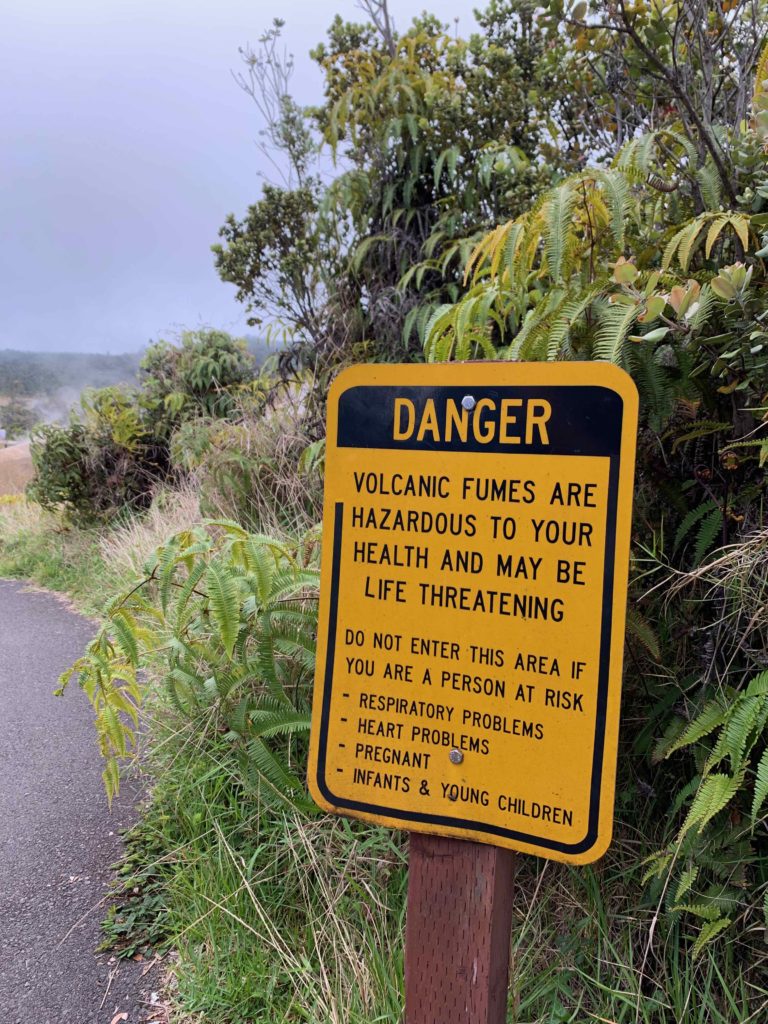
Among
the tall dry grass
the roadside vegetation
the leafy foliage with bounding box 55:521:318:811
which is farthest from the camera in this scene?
the tall dry grass

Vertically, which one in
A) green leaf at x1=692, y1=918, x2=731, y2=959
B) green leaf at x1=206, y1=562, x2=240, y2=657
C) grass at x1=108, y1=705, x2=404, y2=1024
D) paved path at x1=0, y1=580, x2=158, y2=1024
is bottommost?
paved path at x1=0, y1=580, x2=158, y2=1024

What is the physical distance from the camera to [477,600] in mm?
1406

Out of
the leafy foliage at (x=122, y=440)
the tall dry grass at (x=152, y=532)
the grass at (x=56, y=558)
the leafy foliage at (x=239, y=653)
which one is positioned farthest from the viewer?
the leafy foliage at (x=122, y=440)

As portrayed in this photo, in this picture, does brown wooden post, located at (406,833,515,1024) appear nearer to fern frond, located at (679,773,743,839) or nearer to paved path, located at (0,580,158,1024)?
fern frond, located at (679,773,743,839)

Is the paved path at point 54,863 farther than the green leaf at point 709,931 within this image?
Yes

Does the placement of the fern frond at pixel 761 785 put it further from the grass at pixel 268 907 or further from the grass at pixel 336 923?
the grass at pixel 268 907

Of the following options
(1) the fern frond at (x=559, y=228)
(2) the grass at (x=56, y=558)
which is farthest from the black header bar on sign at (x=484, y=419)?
(2) the grass at (x=56, y=558)

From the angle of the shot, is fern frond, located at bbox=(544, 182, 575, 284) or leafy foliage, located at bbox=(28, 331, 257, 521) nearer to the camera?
fern frond, located at bbox=(544, 182, 575, 284)

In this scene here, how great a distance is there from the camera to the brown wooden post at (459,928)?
1419 mm

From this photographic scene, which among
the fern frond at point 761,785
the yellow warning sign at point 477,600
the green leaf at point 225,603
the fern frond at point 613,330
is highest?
the fern frond at point 613,330

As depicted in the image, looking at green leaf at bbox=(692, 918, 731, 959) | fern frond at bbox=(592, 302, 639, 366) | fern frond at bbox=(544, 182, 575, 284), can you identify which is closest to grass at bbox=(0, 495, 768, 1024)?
green leaf at bbox=(692, 918, 731, 959)

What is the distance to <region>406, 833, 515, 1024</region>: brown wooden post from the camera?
4.66 feet

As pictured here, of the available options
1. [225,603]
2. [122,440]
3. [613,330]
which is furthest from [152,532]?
[613,330]

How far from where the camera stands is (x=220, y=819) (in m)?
2.82
